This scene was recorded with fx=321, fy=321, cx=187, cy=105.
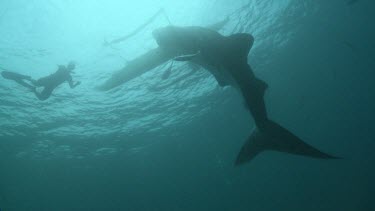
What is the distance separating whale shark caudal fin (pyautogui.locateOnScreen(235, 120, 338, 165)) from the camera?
20.6 feet

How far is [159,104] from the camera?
82.3 feet

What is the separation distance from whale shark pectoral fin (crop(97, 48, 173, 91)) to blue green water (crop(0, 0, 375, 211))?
179 inches

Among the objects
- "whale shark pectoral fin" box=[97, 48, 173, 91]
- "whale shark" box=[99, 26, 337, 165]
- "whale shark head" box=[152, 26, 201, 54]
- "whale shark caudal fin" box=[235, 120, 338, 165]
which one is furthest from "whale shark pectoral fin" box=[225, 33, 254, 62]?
"whale shark caudal fin" box=[235, 120, 338, 165]

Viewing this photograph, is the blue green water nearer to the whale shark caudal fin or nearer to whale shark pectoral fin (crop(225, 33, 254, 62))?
the whale shark caudal fin

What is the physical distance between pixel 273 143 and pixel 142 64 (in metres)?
3.40

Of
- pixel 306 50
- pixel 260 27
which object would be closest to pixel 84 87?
pixel 260 27

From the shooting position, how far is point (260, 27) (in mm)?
19984

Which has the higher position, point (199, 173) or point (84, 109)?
point (84, 109)

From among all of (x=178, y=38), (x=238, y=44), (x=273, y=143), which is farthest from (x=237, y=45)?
(x=273, y=143)

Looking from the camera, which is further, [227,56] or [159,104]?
[159,104]

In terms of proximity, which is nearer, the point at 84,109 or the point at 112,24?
the point at 112,24

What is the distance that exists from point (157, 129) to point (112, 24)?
736 inches

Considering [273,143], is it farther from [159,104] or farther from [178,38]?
[159,104]

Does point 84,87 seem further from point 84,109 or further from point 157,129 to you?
point 157,129
